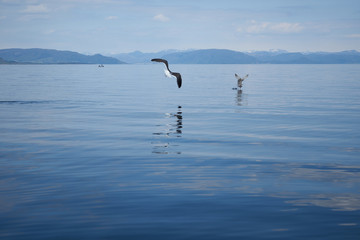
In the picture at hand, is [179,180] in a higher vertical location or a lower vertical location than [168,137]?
lower

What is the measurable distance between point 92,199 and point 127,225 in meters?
2.43

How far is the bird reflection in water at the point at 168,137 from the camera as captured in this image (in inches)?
804

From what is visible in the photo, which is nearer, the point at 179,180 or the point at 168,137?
the point at 179,180

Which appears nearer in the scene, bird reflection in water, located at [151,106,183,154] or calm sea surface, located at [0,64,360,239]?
calm sea surface, located at [0,64,360,239]

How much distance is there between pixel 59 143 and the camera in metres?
22.2

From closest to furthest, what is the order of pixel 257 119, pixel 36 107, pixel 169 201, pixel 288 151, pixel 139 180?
1. pixel 169 201
2. pixel 139 180
3. pixel 288 151
4. pixel 257 119
5. pixel 36 107

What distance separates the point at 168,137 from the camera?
24266mm

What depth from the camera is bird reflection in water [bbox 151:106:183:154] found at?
804 inches

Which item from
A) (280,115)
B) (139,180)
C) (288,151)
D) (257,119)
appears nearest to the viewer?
(139,180)

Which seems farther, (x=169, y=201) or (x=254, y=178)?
(x=254, y=178)

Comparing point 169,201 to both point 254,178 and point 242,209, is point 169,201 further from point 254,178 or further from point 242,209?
point 254,178

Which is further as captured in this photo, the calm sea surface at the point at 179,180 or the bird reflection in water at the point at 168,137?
the bird reflection in water at the point at 168,137

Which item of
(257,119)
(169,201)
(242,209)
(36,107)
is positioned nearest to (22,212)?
(169,201)

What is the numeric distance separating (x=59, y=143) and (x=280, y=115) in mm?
19894
